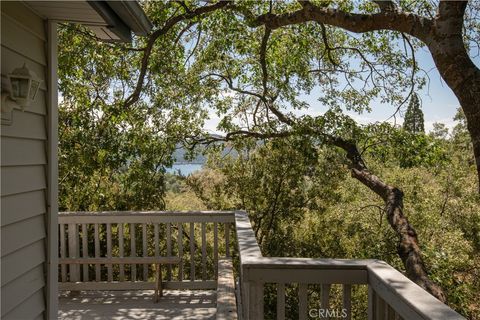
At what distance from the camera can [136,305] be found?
12.9 ft

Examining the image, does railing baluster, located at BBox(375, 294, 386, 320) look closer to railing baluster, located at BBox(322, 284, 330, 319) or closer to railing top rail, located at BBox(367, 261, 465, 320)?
railing top rail, located at BBox(367, 261, 465, 320)

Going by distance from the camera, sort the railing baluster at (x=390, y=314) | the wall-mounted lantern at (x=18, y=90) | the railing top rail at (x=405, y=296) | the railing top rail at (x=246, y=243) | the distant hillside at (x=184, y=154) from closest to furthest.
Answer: the railing top rail at (x=405, y=296) → the railing baluster at (x=390, y=314) → the wall-mounted lantern at (x=18, y=90) → the railing top rail at (x=246, y=243) → the distant hillside at (x=184, y=154)

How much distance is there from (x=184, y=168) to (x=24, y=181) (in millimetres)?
6184

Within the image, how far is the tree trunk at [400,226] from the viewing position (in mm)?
5051

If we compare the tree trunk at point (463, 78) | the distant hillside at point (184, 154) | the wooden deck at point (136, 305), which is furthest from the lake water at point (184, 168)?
the tree trunk at point (463, 78)

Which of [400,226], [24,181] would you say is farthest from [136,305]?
[400,226]

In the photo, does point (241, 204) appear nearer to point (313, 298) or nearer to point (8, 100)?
point (313, 298)

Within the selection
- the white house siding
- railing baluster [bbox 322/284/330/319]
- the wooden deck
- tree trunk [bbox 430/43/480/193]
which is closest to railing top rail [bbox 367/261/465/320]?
railing baluster [bbox 322/284/330/319]

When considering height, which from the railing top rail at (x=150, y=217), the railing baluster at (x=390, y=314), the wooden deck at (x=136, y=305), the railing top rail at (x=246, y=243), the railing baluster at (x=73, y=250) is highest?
the railing top rail at (x=246, y=243)

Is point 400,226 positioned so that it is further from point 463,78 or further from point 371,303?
point 371,303

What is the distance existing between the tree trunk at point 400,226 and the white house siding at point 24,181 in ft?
14.6

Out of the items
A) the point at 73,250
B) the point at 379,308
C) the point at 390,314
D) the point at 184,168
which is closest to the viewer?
the point at 390,314

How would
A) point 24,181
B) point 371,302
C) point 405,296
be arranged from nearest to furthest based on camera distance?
point 405,296 → point 371,302 → point 24,181

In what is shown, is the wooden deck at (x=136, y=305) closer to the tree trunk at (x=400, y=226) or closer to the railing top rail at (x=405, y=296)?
the railing top rail at (x=405, y=296)
